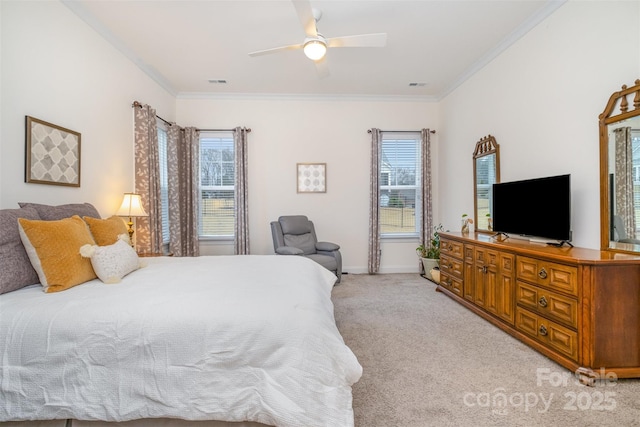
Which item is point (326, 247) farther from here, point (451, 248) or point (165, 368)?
point (165, 368)

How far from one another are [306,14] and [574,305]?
284cm

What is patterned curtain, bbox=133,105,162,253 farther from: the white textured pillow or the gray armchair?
the white textured pillow

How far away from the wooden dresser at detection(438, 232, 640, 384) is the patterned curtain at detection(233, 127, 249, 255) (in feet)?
11.8

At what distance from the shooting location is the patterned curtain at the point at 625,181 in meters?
2.17

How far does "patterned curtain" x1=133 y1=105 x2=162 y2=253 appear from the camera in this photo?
12.3 ft

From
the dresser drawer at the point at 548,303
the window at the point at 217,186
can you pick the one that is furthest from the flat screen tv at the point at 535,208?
the window at the point at 217,186

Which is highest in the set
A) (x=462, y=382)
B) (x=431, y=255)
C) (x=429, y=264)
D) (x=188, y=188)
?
(x=188, y=188)

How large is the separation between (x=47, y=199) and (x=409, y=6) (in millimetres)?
3609

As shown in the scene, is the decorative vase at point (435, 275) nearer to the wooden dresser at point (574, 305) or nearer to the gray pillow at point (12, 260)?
the wooden dresser at point (574, 305)

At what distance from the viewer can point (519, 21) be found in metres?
3.11

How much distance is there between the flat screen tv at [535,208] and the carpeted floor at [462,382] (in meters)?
1.00

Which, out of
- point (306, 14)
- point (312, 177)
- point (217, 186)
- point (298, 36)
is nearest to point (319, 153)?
point (312, 177)

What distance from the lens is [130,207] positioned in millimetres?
3273

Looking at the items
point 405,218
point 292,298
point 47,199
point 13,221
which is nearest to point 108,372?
point 292,298
